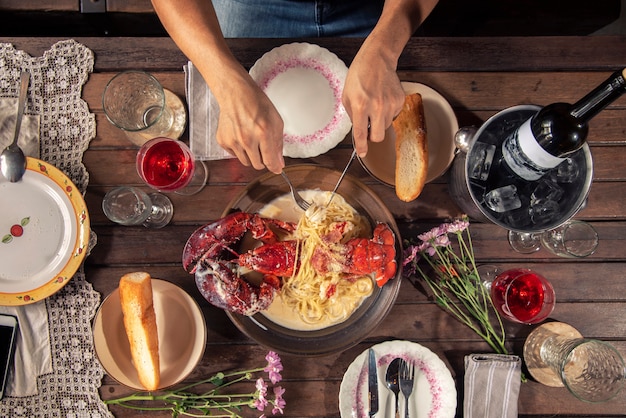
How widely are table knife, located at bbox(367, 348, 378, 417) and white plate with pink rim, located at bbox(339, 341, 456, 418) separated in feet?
0.04

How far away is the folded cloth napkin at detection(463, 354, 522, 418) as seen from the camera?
1.57 m

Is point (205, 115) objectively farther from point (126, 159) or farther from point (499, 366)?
point (499, 366)

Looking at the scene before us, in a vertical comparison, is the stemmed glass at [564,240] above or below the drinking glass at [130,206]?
below

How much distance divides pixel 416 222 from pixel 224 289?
0.70 meters

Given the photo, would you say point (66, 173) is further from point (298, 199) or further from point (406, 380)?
point (406, 380)

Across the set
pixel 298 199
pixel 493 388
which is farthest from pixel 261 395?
pixel 493 388

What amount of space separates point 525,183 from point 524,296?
1.43 feet

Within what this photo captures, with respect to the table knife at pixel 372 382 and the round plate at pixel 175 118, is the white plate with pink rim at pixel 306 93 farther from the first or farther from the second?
the table knife at pixel 372 382

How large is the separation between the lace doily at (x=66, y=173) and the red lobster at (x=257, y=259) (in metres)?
0.42

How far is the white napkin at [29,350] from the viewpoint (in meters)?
1.61

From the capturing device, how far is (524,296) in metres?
1.59

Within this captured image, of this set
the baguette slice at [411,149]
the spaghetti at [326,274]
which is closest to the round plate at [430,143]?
the baguette slice at [411,149]

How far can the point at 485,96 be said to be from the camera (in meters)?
1.70

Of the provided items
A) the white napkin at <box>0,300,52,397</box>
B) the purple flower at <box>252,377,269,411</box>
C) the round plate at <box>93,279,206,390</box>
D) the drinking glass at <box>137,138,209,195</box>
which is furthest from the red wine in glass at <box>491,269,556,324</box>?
the white napkin at <box>0,300,52,397</box>
